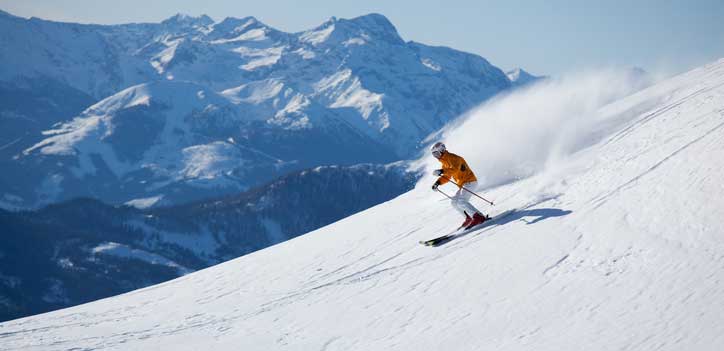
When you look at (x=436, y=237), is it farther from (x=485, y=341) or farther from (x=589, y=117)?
(x=589, y=117)

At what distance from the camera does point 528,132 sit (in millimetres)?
23516

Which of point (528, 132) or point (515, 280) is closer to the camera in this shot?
point (515, 280)

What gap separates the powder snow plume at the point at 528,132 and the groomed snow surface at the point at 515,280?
814mm

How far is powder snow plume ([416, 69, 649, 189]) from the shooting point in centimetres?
2166

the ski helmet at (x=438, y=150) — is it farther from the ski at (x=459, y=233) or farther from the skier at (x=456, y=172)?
the ski at (x=459, y=233)

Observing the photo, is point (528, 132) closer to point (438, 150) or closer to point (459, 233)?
point (438, 150)

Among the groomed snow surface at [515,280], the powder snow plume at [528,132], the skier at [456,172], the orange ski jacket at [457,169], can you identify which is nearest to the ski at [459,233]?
the groomed snow surface at [515,280]

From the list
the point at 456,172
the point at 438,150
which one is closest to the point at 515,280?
the point at 456,172

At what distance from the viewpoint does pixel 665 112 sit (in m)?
21.6

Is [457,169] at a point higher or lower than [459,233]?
higher

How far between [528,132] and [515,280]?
10767 millimetres

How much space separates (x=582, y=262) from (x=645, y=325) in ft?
9.12

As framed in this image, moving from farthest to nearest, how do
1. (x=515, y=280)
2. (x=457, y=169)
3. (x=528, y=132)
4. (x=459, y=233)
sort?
1. (x=528, y=132)
2. (x=457, y=169)
3. (x=459, y=233)
4. (x=515, y=280)

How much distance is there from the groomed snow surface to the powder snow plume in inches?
32.0
